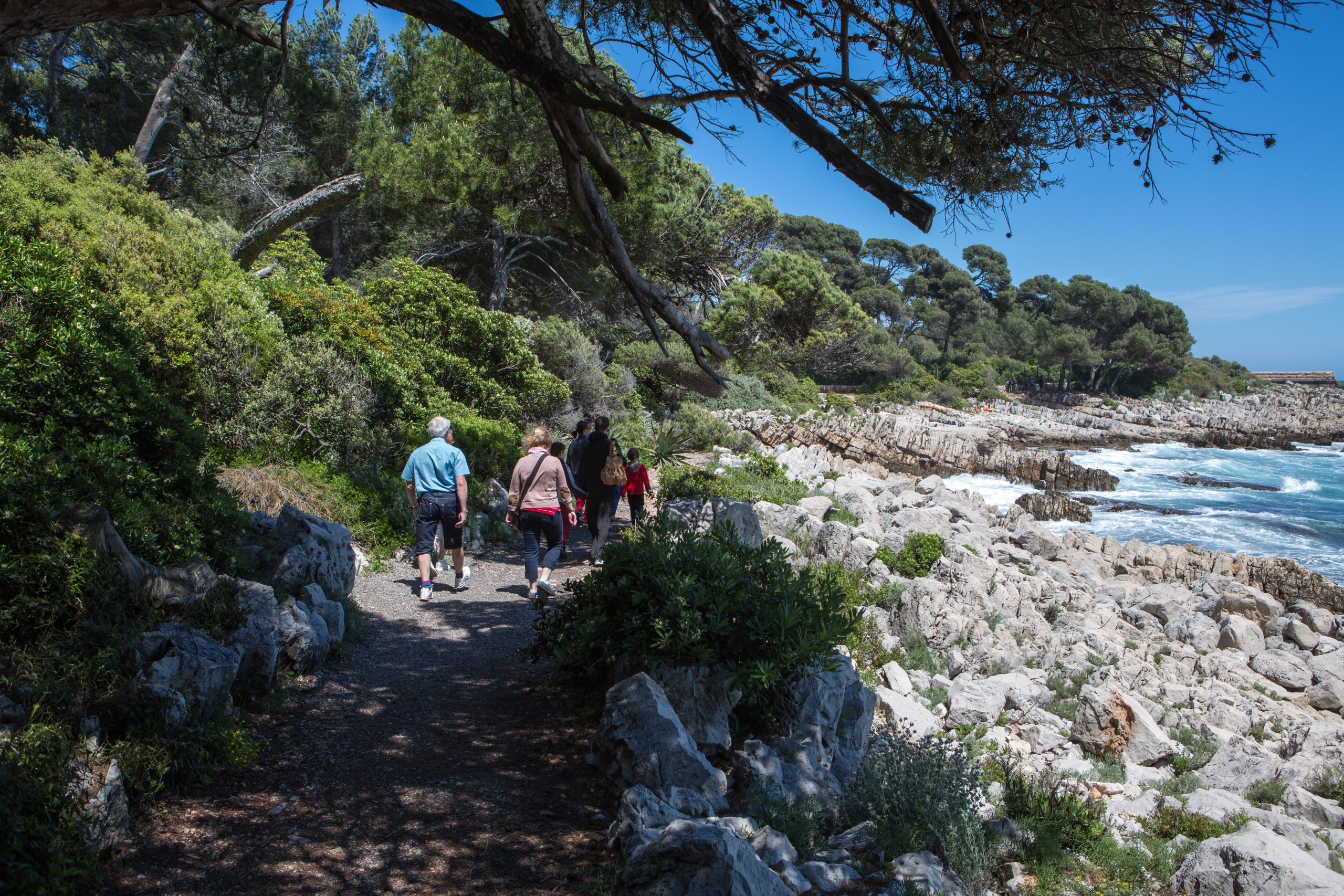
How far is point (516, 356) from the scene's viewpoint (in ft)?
43.9

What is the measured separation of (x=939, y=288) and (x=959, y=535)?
65609 mm

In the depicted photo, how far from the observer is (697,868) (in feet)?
8.23

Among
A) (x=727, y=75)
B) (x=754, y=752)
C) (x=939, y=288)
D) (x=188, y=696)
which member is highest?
(x=939, y=288)

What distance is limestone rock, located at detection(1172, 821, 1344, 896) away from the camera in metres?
4.40

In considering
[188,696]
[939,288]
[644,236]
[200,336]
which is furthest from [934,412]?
[188,696]

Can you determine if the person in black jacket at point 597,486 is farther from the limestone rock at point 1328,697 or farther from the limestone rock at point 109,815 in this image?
the limestone rock at point 1328,697

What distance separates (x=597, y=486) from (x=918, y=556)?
5.07 m

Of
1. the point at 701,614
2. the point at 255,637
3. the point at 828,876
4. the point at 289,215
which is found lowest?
the point at 828,876

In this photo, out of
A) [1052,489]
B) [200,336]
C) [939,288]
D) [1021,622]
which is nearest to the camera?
[200,336]

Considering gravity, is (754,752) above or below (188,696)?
below

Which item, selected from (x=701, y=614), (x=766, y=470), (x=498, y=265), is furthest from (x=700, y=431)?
(x=701, y=614)

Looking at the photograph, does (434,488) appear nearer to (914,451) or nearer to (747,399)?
(747,399)

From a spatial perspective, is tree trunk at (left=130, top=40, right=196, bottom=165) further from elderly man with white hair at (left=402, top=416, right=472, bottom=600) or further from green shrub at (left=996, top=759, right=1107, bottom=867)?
green shrub at (left=996, top=759, right=1107, bottom=867)

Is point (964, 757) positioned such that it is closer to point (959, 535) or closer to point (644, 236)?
point (959, 535)
